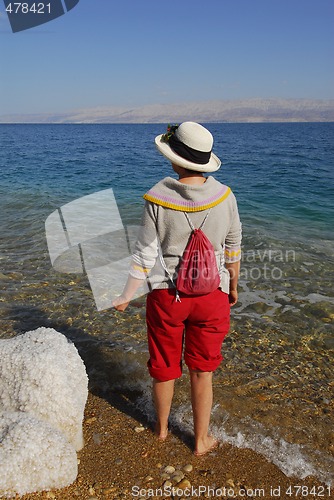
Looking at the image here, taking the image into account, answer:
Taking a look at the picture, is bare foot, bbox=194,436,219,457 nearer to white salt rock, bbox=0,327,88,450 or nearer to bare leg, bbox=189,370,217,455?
bare leg, bbox=189,370,217,455

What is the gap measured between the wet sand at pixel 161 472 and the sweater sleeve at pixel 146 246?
1.45m

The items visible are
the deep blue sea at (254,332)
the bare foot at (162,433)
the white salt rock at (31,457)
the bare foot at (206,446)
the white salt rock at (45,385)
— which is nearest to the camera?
the white salt rock at (31,457)

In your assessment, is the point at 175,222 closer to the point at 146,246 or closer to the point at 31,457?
the point at 146,246

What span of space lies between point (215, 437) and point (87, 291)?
349cm

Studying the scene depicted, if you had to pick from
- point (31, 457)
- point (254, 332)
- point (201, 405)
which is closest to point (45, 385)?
point (31, 457)

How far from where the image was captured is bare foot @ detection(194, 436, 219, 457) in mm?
3221

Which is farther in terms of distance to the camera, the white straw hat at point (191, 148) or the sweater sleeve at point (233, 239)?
the sweater sleeve at point (233, 239)

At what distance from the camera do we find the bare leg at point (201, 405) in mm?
3041

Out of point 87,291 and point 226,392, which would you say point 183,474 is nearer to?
point 226,392

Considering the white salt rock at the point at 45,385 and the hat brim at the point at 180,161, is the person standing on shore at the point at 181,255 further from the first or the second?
the white salt rock at the point at 45,385

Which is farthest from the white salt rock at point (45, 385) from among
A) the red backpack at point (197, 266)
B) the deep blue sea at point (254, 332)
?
the red backpack at point (197, 266)

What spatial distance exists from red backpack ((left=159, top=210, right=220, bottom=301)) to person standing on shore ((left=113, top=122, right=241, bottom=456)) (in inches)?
1.8

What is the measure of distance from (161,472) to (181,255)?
1637mm

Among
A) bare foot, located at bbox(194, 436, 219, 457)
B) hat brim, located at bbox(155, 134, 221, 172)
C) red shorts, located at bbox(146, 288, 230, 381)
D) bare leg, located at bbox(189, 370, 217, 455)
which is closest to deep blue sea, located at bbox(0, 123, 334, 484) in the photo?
bare foot, located at bbox(194, 436, 219, 457)
